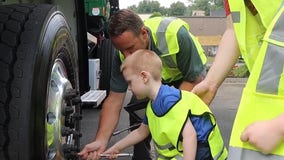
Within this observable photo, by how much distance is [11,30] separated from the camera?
2369 mm

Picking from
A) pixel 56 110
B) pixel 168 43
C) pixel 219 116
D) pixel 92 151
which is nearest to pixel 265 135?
pixel 56 110

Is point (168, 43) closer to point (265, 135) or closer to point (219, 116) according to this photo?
point (265, 135)

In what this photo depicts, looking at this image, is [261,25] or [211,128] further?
[211,128]

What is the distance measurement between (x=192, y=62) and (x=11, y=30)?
140 cm

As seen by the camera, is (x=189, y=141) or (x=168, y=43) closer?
(x=189, y=141)

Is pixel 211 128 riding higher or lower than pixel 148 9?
higher

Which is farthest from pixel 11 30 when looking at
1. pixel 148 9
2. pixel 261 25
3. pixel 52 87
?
pixel 148 9

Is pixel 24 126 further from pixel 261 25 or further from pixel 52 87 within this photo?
pixel 261 25

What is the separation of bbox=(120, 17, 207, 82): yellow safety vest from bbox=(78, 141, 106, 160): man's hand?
0.61 meters

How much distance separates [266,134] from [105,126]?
176 centimetres

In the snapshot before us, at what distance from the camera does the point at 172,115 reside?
233cm

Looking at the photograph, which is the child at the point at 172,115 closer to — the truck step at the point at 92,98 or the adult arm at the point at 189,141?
the adult arm at the point at 189,141

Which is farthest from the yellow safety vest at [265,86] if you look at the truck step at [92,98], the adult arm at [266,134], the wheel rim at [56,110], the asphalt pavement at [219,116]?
the asphalt pavement at [219,116]

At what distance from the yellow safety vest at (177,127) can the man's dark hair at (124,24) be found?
0.63 meters
